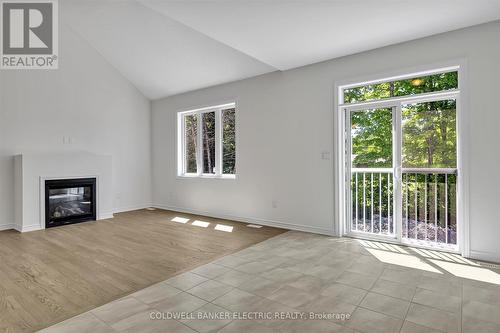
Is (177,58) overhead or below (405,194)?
overhead

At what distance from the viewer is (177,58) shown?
5.30m

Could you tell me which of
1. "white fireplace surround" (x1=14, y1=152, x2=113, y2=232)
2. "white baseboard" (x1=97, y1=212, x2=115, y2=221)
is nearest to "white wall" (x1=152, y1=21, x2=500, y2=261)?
"white baseboard" (x1=97, y1=212, x2=115, y2=221)

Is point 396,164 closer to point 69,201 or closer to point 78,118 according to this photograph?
point 69,201

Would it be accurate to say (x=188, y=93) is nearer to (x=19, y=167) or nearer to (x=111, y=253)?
(x=19, y=167)

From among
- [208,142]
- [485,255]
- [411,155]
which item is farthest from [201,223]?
[485,255]

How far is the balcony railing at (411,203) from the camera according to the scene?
12.0 feet

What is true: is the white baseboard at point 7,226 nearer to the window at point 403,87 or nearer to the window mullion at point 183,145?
the window mullion at point 183,145

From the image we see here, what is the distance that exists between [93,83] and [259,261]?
5.18 m

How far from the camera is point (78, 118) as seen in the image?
583cm

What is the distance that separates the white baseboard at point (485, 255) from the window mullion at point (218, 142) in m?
4.19

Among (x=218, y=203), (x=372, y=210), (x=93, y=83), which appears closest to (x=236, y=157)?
(x=218, y=203)

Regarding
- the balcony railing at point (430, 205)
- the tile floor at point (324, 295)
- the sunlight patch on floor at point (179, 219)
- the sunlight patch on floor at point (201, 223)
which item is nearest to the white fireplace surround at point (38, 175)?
the sunlight patch on floor at point (179, 219)

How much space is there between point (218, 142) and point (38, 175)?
3.21 metres

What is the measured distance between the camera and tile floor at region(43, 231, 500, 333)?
2.01m
